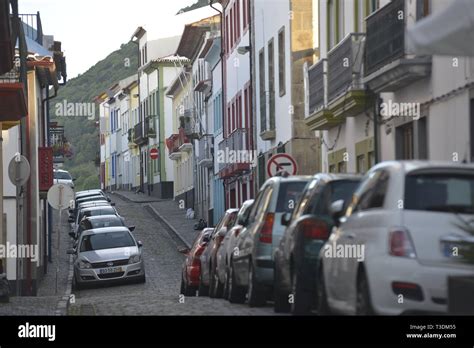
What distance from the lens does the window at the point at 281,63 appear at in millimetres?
38062

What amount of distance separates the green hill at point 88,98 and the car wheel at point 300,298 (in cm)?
10265

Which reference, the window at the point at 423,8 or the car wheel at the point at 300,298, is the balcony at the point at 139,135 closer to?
the window at the point at 423,8

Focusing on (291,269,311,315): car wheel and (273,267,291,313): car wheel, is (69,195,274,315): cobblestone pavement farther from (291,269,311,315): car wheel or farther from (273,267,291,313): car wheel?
(291,269,311,315): car wheel

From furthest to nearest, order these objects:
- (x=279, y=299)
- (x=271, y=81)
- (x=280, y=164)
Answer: (x=271, y=81) → (x=280, y=164) → (x=279, y=299)

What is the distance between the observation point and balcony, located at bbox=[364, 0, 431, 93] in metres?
20.8

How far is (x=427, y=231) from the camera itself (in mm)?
11219

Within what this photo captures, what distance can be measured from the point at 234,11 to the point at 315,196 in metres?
36.6

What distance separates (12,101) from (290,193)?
889 centimetres

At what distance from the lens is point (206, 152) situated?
61562 millimetres

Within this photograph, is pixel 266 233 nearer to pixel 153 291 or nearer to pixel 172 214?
pixel 153 291

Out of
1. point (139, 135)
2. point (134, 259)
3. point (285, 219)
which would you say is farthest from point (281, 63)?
point (139, 135)

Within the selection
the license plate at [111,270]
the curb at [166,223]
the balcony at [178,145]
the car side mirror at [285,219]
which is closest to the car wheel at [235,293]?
the car side mirror at [285,219]
